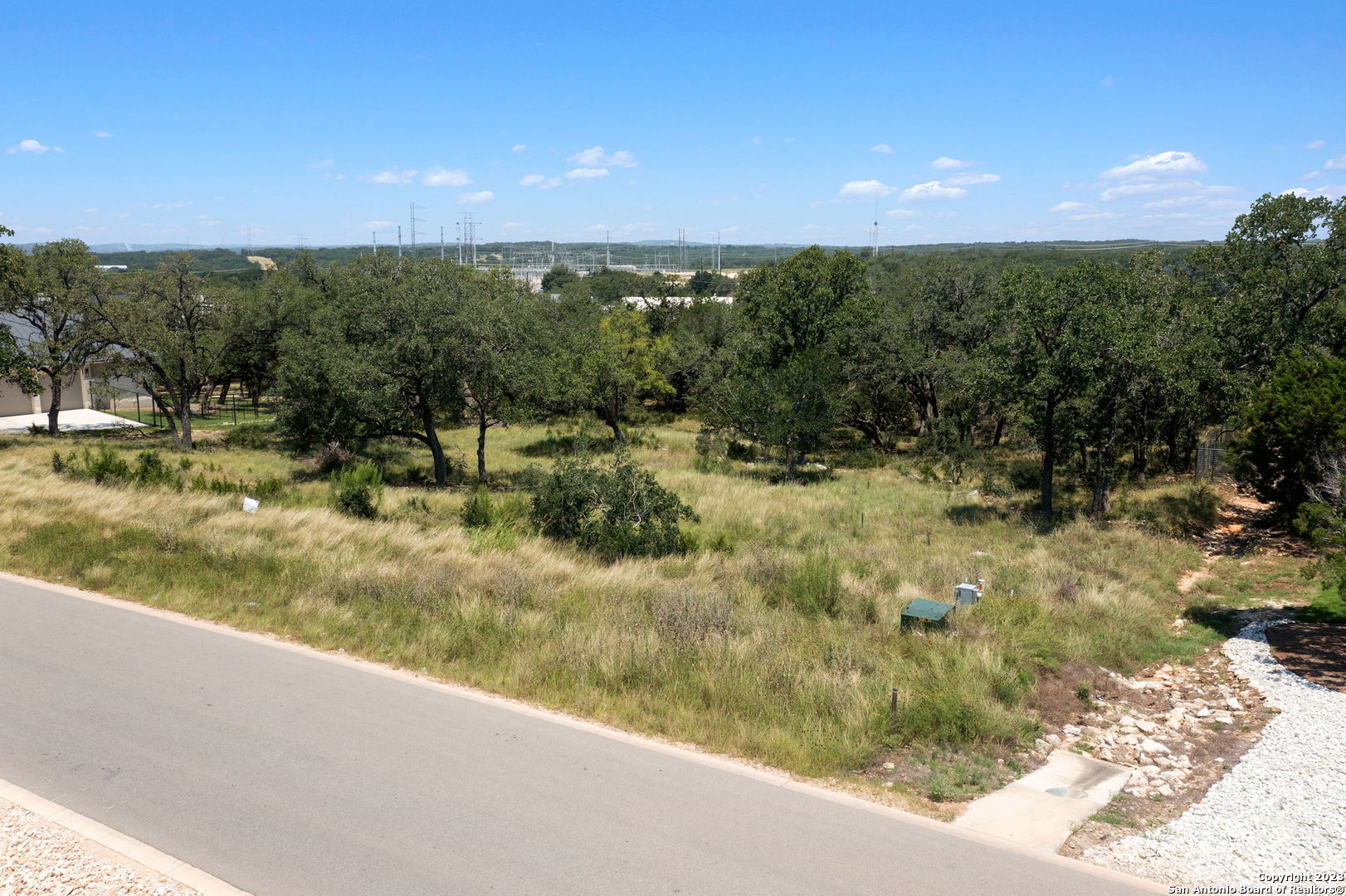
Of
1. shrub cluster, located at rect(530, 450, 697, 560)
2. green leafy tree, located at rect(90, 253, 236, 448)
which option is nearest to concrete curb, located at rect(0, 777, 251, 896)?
shrub cluster, located at rect(530, 450, 697, 560)

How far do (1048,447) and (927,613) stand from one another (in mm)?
12681

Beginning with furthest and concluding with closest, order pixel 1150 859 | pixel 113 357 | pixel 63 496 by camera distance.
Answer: pixel 113 357 → pixel 63 496 → pixel 1150 859

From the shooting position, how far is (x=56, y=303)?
32719 millimetres

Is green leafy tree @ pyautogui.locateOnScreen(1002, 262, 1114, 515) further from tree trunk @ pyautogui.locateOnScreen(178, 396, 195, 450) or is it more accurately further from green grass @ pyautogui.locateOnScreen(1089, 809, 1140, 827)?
tree trunk @ pyautogui.locateOnScreen(178, 396, 195, 450)

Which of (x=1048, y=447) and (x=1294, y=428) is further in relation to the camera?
(x=1048, y=447)

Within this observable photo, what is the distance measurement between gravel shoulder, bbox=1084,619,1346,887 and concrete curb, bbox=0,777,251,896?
18.5ft

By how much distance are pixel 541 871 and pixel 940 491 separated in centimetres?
2222

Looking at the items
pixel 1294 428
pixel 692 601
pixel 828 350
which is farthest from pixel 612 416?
pixel 692 601

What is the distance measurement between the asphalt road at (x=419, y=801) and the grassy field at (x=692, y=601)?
34.1 inches

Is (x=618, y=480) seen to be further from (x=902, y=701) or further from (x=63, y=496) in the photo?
(x=63, y=496)

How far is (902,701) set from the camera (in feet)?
25.6

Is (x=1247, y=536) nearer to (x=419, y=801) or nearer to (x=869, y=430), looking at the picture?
(x=419, y=801)

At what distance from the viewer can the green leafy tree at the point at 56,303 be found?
3188cm

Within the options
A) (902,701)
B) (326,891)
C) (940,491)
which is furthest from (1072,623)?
(940,491)
